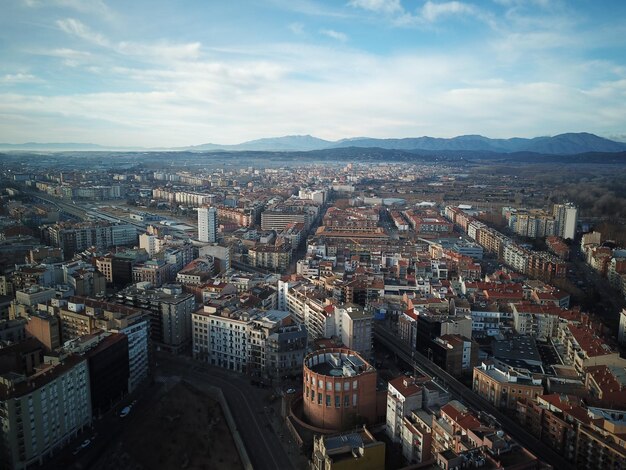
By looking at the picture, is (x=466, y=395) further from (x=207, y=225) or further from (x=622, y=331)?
(x=207, y=225)

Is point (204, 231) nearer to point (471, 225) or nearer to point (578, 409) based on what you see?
point (471, 225)

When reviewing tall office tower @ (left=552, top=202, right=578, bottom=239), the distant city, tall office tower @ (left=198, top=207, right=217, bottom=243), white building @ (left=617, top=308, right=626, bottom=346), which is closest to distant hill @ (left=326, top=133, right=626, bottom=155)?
tall office tower @ (left=552, top=202, right=578, bottom=239)

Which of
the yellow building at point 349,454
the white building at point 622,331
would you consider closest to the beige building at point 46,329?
the yellow building at point 349,454

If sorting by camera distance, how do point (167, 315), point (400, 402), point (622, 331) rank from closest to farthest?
point (400, 402)
point (167, 315)
point (622, 331)

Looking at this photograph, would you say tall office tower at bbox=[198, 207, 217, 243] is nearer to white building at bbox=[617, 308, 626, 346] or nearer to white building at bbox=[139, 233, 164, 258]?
white building at bbox=[139, 233, 164, 258]

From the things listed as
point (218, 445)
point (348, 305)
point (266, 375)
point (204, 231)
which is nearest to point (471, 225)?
point (204, 231)

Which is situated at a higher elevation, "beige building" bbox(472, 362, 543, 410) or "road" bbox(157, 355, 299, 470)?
"beige building" bbox(472, 362, 543, 410)

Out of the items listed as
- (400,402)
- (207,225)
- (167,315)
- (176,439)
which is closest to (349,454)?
(400,402)
